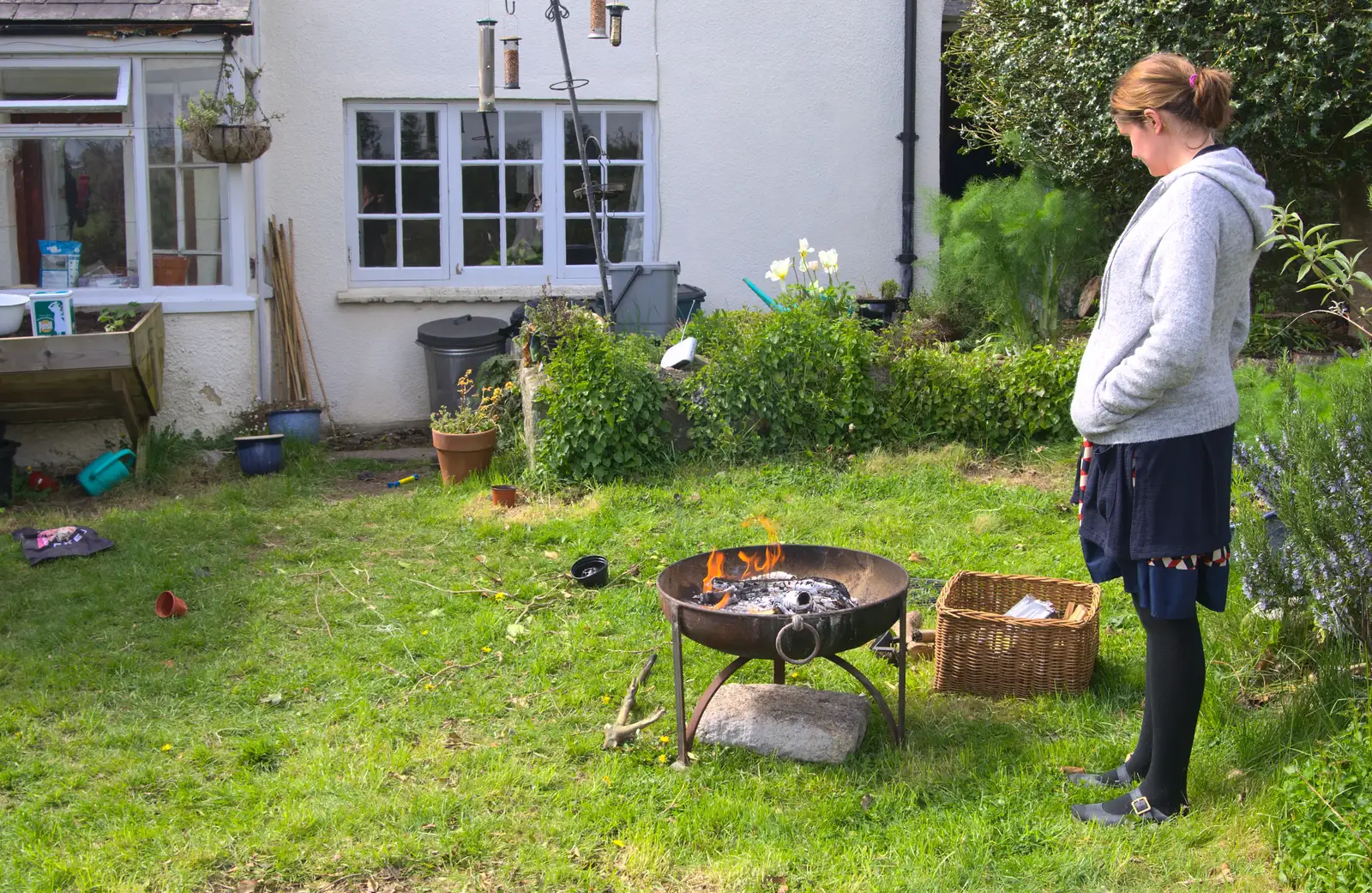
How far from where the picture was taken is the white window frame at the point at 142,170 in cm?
840

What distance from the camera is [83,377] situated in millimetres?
7688

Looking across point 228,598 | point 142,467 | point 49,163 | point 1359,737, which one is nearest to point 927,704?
point 1359,737

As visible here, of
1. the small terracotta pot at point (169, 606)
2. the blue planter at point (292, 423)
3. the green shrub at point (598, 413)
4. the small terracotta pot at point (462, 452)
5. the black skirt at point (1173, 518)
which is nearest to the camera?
the black skirt at point (1173, 518)

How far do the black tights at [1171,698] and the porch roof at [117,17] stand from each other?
7.61 metres

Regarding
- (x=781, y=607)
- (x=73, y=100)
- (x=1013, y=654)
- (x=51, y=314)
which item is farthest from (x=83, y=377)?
(x=1013, y=654)

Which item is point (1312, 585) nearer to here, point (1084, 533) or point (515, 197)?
point (1084, 533)

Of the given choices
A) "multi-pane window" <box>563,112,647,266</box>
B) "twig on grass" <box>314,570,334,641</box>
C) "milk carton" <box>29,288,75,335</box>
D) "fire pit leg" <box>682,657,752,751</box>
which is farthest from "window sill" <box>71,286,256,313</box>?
"fire pit leg" <box>682,657,752,751</box>

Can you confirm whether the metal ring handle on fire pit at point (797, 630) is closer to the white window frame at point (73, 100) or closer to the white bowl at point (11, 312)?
the white bowl at point (11, 312)

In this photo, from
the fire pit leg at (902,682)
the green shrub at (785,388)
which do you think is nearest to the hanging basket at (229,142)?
the green shrub at (785,388)

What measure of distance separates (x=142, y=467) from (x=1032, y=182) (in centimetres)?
689

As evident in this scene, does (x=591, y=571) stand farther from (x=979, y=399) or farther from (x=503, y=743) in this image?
(x=979, y=399)

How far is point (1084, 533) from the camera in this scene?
3355 mm

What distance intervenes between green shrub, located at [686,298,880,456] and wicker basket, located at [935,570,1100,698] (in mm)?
3384

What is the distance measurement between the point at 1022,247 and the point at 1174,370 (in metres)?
6.20
